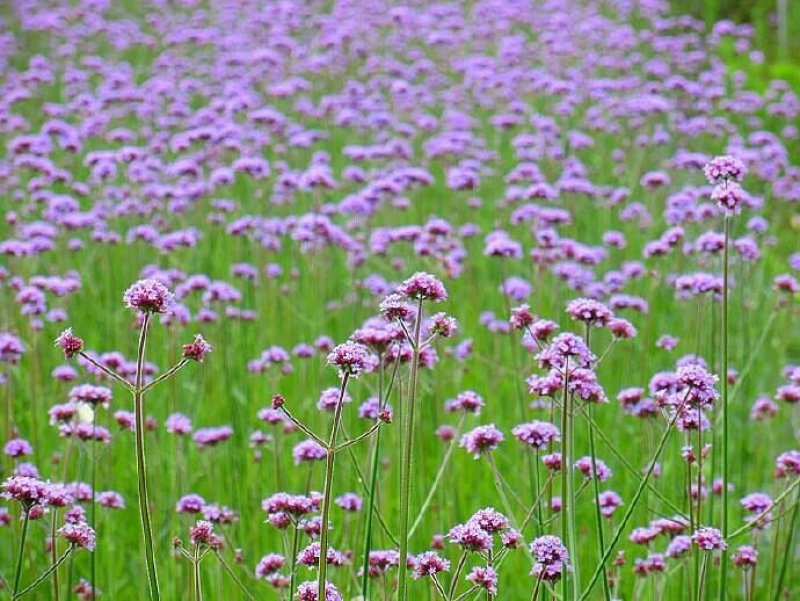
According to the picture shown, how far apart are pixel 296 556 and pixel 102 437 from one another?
31.2 inches

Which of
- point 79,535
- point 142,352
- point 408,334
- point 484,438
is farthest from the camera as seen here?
point 484,438

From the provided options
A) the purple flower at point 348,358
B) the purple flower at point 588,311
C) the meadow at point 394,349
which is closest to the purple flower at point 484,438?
the meadow at point 394,349

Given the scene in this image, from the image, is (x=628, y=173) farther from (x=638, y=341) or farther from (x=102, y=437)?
(x=102, y=437)

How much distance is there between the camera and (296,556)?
1.98 m

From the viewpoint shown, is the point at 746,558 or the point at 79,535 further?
the point at 746,558

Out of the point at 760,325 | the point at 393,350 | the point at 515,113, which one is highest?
the point at 393,350

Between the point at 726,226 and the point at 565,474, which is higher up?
the point at 726,226

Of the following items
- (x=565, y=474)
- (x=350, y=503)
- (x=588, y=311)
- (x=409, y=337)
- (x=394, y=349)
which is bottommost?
(x=350, y=503)

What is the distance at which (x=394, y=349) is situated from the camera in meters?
2.49

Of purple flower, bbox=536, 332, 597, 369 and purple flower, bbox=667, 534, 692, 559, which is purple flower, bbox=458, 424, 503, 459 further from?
purple flower, bbox=667, 534, 692, 559

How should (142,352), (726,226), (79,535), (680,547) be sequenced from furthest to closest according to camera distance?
(680,547), (726,226), (79,535), (142,352)

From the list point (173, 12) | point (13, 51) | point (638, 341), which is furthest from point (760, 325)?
point (173, 12)

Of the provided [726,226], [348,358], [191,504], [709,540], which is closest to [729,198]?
[726,226]

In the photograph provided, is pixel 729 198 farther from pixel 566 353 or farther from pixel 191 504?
pixel 191 504
